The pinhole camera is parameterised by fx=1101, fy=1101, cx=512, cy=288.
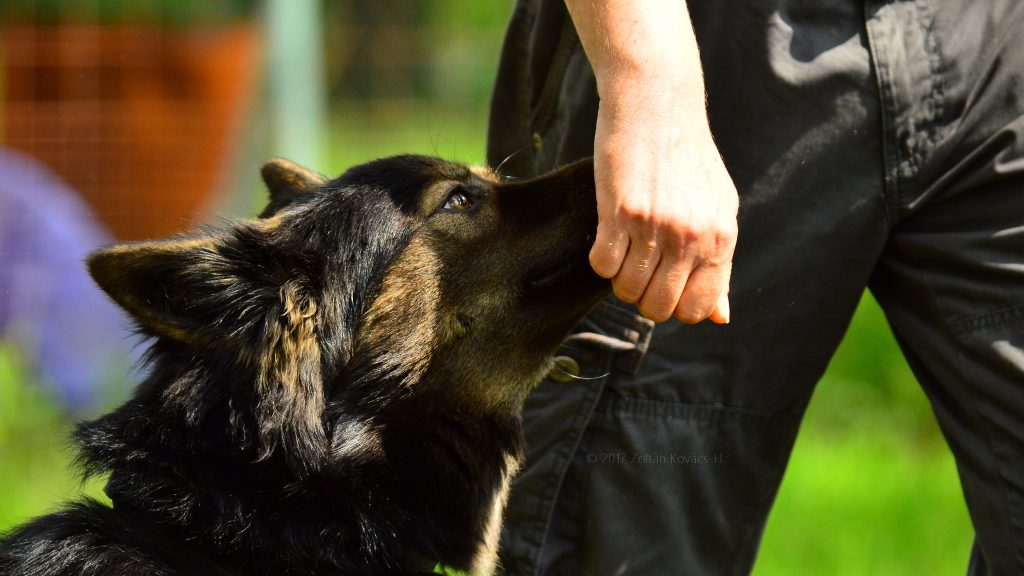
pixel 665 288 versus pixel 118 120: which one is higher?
pixel 665 288

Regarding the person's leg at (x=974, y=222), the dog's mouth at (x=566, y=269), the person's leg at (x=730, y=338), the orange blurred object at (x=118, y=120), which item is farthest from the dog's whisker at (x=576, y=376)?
the orange blurred object at (x=118, y=120)

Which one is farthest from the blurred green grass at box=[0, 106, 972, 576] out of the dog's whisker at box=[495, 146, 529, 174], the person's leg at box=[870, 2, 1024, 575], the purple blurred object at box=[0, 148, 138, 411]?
the person's leg at box=[870, 2, 1024, 575]

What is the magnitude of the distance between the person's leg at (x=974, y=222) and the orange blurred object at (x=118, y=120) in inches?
213

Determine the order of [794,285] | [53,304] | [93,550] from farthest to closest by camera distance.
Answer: [53,304]
[794,285]
[93,550]

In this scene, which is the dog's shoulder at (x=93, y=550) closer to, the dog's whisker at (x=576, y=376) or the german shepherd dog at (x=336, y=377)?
the german shepherd dog at (x=336, y=377)

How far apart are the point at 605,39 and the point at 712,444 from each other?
1.00m

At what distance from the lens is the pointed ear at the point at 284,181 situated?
2.95 meters

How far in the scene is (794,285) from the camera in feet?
8.13

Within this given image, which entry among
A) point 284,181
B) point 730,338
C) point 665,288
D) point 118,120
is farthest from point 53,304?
point 665,288

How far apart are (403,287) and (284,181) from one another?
25.7 inches

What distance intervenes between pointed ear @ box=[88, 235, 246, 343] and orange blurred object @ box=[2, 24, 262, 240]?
4727mm

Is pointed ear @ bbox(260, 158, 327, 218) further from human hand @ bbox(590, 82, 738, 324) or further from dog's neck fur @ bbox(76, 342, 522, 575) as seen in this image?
human hand @ bbox(590, 82, 738, 324)

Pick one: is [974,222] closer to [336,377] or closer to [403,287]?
[403,287]

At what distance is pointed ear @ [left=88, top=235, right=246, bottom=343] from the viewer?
7.09 ft
